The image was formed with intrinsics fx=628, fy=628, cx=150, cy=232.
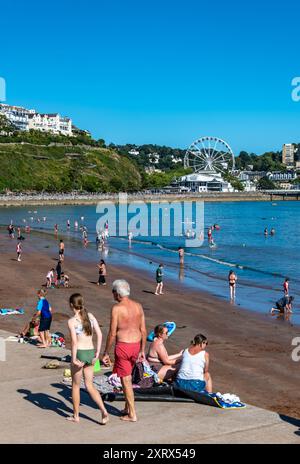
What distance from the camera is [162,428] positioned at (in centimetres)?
696

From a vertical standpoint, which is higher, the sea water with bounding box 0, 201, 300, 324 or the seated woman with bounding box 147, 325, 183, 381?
the seated woman with bounding box 147, 325, 183, 381

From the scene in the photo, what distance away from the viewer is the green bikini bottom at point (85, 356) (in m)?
7.12

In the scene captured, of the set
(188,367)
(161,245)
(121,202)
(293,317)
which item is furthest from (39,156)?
(188,367)

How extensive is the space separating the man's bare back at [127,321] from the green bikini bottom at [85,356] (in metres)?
0.37

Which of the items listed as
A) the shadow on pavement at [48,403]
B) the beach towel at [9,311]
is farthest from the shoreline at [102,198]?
the shadow on pavement at [48,403]

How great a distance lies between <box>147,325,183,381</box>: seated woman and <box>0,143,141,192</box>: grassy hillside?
134801 mm

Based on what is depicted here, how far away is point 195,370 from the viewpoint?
8445 millimetres

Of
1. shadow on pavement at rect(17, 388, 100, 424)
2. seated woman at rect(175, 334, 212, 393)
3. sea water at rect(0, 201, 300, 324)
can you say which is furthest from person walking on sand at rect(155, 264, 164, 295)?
shadow on pavement at rect(17, 388, 100, 424)

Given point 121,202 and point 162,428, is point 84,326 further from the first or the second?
point 121,202

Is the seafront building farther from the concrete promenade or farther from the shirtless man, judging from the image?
the shirtless man

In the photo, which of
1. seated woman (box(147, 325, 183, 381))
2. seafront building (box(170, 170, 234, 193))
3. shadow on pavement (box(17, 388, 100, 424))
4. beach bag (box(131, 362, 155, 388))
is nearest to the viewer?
shadow on pavement (box(17, 388, 100, 424))

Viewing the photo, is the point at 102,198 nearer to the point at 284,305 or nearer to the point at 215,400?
the point at 284,305

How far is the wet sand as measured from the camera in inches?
435

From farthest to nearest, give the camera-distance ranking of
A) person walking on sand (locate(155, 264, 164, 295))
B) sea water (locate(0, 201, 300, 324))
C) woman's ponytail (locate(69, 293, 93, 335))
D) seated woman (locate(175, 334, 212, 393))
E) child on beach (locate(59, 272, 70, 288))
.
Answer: sea water (locate(0, 201, 300, 324))
child on beach (locate(59, 272, 70, 288))
person walking on sand (locate(155, 264, 164, 295))
seated woman (locate(175, 334, 212, 393))
woman's ponytail (locate(69, 293, 93, 335))
